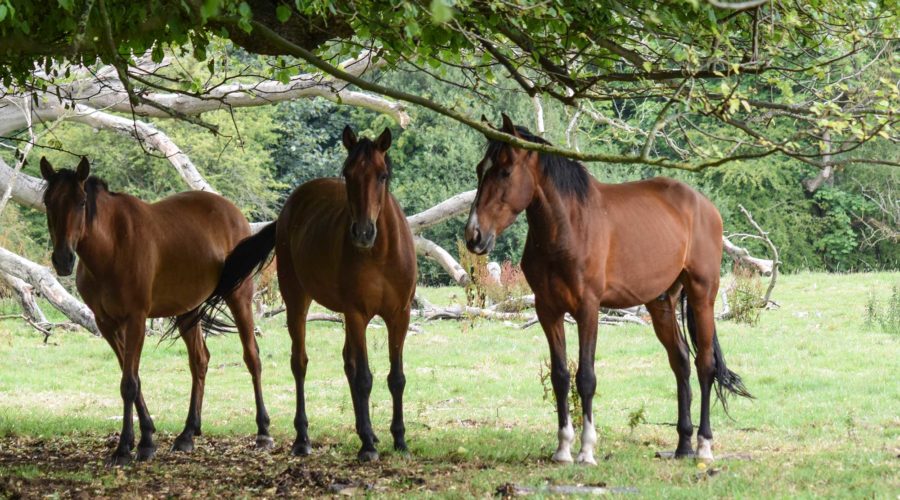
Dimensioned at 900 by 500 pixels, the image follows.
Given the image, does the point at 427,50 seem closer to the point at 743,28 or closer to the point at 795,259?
the point at 743,28

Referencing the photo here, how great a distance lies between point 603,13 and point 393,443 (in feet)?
11.1

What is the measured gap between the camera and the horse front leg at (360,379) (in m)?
7.36

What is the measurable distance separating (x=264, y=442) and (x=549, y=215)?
2.94 meters

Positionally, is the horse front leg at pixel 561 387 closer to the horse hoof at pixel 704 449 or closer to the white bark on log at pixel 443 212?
the horse hoof at pixel 704 449

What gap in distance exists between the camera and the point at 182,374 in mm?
13742

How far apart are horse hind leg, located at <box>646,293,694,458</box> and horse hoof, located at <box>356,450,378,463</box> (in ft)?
6.73

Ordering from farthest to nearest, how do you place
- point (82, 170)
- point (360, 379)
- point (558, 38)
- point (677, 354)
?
point (677, 354) → point (360, 379) → point (82, 170) → point (558, 38)

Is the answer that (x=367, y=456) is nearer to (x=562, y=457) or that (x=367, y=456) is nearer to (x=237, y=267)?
(x=562, y=457)

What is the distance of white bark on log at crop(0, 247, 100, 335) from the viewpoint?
12273 millimetres

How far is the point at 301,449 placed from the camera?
7.84 metres

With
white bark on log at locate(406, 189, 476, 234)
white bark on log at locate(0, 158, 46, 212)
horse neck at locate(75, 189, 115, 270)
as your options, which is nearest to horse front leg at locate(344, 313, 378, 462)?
horse neck at locate(75, 189, 115, 270)

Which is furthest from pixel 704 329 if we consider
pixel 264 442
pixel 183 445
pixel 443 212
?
pixel 443 212

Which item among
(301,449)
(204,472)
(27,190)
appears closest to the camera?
(204,472)

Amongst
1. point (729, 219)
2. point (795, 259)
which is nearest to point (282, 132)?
point (729, 219)
